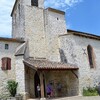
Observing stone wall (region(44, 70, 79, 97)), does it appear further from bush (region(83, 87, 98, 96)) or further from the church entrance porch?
bush (region(83, 87, 98, 96))

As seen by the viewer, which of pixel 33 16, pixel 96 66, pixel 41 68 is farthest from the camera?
pixel 33 16

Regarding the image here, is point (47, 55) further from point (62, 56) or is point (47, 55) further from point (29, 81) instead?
point (29, 81)

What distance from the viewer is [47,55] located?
1945 centimetres

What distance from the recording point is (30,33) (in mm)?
19734

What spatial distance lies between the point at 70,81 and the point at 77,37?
454 cm

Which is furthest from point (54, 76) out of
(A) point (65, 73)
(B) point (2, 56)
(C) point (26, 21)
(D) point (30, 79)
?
(C) point (26, 21)

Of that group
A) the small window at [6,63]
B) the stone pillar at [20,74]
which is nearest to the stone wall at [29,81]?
the stone pillar at [20,74]

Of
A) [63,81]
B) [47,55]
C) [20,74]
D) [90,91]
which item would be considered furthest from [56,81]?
[20,74]

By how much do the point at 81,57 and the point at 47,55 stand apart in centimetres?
383

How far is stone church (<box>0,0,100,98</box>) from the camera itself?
16734mm

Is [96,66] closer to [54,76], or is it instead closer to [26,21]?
[54,76]

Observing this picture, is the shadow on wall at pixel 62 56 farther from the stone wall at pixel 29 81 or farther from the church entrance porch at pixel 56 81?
the stone wall at pixel 29 81

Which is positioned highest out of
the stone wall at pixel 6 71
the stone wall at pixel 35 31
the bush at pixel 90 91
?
the stone wall at pixel 35 31

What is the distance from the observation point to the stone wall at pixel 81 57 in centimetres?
1733
